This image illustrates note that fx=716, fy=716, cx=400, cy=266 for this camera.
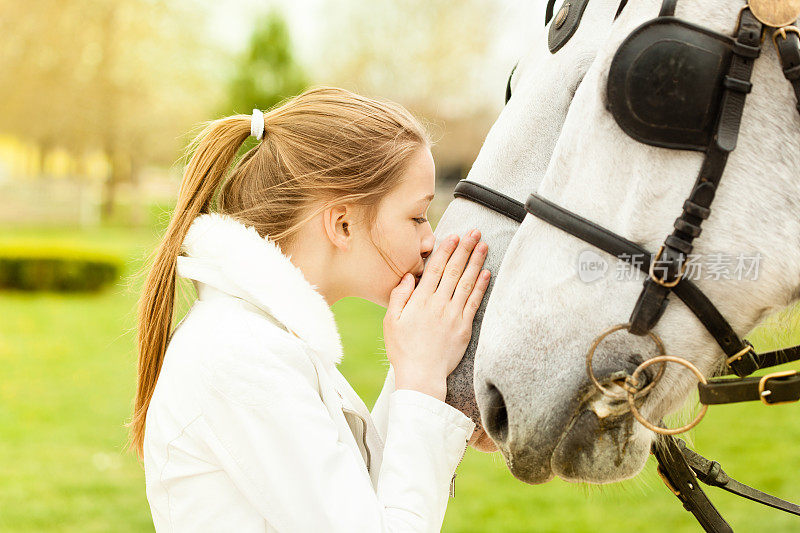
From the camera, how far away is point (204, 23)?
26.0 meters

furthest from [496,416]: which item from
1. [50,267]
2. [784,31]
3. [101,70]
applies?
[101,70]

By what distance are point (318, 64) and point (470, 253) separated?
908 inches

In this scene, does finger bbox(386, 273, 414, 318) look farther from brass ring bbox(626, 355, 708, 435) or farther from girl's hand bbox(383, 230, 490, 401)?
brass ring bbox(626, 355, 708, 435)

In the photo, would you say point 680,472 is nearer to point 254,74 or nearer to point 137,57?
point 254,74

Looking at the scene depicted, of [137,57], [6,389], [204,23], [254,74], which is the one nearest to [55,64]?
[137,57]

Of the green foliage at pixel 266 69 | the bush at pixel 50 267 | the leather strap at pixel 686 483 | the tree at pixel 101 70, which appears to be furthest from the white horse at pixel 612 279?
the tree at pixel 101 70

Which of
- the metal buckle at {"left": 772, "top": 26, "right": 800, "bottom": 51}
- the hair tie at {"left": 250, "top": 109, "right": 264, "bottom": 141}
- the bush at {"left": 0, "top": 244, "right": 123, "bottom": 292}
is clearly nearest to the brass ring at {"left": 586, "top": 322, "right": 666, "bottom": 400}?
the metal buckle at {"left": 772, "top": 26, "right": 800, "bottom": 51}

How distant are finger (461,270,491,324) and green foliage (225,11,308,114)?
19.9 m

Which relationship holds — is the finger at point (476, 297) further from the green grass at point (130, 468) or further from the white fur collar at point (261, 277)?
the green grass at point (130, 468)

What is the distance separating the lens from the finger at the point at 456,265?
157cm

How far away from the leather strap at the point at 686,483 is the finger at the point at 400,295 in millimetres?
634

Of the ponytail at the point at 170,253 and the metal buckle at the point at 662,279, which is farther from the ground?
the metal buckle at the point at 662,279

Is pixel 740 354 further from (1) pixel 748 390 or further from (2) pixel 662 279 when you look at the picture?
(2) pixel 662 279

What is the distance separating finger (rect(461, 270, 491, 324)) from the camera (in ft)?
5.12
